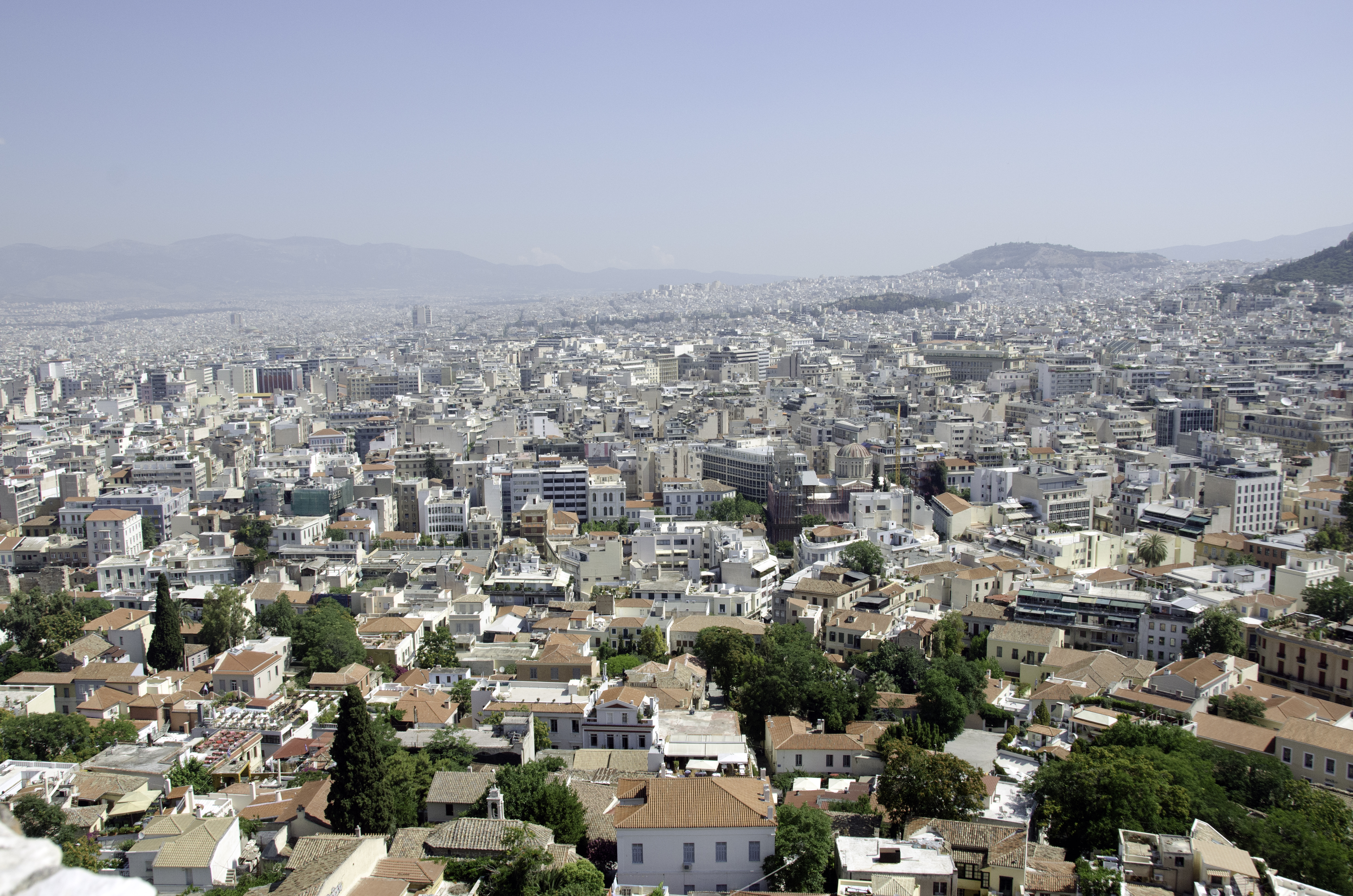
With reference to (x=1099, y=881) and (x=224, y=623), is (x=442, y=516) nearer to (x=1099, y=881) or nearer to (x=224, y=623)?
(x=224, y=623)

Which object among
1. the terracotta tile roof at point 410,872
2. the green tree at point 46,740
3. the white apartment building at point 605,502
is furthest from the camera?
the white apartment building at point 605,502

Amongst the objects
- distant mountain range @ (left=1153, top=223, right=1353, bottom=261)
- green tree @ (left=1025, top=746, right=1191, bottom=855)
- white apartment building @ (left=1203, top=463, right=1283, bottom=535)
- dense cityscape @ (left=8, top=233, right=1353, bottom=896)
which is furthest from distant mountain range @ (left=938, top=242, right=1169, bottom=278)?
green tree @ (left=1025, top=746, right=1191, bottom=855)

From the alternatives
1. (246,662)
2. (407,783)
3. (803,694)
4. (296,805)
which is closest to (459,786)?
(407,783)

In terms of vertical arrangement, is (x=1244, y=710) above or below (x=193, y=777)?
above

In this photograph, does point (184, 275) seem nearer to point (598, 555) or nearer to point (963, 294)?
point (963, 294)

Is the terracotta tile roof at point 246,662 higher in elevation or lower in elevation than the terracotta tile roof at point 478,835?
lower

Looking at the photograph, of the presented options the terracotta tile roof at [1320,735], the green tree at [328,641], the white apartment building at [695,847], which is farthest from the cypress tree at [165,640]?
the terracotta tile roof at [1320,735]

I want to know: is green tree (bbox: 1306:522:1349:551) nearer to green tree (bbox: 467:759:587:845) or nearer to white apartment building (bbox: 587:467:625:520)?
white apartment building (bbox: 587:467:625:520)

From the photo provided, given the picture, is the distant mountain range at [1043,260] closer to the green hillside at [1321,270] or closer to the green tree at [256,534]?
the green hillside at [1321,270]

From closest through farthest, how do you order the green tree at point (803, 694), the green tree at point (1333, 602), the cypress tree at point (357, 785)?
the cypress tree at point (357, 785), the green tree at point (803, 694), the green tree at point (1333, 602)
